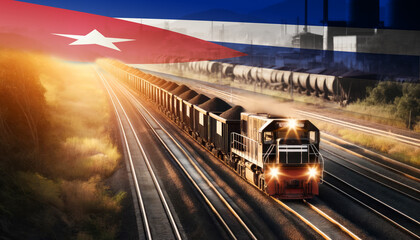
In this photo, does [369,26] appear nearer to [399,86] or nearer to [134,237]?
[399,86]

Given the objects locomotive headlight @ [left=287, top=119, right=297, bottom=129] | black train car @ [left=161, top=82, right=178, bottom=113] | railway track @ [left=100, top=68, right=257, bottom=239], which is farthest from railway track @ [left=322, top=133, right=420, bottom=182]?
black train car @ [left=161, top=82, right=178, bottom=113]

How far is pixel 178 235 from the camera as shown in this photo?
13477 millimetres

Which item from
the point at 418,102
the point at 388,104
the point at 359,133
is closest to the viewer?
the point at 359,133

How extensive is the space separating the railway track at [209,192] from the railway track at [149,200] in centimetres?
169

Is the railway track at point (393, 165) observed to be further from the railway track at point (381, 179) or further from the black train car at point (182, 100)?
the black train car at point (182, 100)

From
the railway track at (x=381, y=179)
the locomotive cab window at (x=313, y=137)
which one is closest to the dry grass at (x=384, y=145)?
the railway track at (x=381, y=179)

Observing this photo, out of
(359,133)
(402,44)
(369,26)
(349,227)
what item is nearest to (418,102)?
(359,133)

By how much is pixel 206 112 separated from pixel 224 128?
3726 mm

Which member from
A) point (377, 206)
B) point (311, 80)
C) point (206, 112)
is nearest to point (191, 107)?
point (206, 112)

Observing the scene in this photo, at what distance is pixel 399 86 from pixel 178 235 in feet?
114

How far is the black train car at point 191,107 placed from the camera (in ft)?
95.0

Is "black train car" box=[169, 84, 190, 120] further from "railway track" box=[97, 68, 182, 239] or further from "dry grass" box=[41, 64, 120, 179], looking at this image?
"railway track" box=[97, 68, 182, 239]

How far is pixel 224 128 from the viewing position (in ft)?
69.8

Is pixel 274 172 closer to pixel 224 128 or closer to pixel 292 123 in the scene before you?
pixel 292 123
